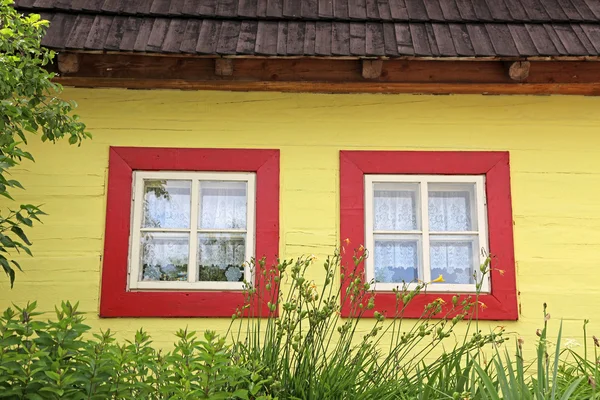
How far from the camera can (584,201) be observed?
17.1 ft

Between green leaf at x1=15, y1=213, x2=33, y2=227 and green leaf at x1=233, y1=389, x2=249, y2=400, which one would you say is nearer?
green leaf at x1=233, y1=389, x2=249, y2=400

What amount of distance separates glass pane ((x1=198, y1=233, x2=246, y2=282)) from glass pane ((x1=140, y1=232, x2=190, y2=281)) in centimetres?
11

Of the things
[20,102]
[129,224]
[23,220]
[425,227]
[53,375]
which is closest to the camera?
[53,375]

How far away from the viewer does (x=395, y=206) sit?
206 inches

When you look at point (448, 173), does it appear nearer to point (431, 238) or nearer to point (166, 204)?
point (431, 238)

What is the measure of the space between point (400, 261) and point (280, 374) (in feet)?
5.51

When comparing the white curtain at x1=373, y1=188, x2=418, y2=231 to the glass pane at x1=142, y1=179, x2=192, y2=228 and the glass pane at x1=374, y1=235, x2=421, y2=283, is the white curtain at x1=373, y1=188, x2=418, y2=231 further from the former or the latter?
the glass pane at x1=142, y1=179, x2=192, y2=228

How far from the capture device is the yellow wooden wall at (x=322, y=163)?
5012 mm

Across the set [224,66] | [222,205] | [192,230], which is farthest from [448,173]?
[192,230]

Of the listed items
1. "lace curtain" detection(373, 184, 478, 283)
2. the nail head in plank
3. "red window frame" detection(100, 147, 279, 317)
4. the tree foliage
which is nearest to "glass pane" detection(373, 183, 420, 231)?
"lace curtain" detection(373, 184, 478, 283)

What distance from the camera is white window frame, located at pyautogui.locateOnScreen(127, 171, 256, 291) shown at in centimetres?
501

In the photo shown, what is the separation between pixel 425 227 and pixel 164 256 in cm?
183

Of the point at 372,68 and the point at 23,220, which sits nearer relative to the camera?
the point at 23,220

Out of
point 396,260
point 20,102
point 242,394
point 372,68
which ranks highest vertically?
point 372,68
